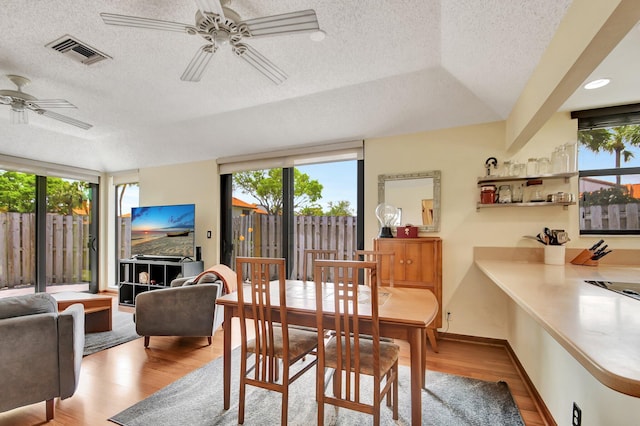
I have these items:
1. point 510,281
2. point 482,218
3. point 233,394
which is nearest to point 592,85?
point 482,218

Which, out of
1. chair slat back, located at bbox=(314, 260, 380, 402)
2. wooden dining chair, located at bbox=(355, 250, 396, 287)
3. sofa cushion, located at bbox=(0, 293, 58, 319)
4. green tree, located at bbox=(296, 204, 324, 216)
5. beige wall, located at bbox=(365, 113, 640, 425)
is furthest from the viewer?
green tree, located at bbox=(296, 204, 324, 216)

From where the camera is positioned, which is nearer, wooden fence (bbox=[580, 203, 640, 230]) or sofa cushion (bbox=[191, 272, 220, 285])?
wooden fence (bbox=[580, 203, 640, 230])

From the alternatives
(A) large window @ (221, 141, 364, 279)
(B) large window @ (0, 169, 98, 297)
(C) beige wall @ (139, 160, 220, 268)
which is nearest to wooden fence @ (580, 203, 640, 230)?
(A) large window @ (221, 141, 364, 279)

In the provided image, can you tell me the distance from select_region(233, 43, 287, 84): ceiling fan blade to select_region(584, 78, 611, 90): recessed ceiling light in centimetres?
242

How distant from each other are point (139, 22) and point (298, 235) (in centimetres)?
314

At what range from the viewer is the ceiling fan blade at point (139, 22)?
1.55 m

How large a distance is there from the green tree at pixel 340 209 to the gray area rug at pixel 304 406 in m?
2.10

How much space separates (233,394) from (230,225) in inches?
118

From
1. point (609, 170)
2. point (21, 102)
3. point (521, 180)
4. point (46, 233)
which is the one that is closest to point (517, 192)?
point (521, 180)

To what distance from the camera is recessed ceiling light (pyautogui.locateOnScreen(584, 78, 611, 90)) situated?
2308 mm

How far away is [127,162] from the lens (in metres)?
5.36

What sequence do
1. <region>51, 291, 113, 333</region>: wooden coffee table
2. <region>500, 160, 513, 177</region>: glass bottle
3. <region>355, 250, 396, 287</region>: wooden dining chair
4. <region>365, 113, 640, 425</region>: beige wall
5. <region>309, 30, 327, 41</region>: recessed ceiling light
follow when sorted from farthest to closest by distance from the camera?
<region>51, 291, 113, 333</region>: wooden coffee table → <region>500, 160, 513, 177</region>: glass bottle → <region>365, 113, 640, 425</region>: beige wall → <region>355, 250, 396, 287</region>: wooden dining chair → <region>309, 30, 327, 41</region>: recessed ceiling light

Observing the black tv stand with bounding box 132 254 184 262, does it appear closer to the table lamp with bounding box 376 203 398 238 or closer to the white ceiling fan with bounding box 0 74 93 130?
the white ceiling fan with bounding box 0 74 93 130

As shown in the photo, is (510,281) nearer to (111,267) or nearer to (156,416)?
(156,416)
